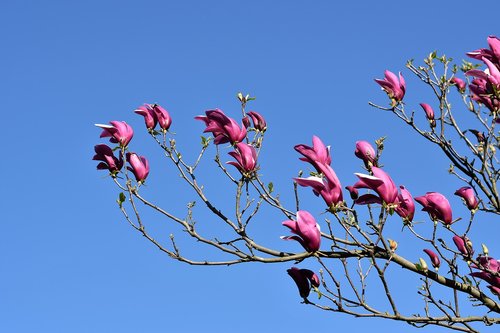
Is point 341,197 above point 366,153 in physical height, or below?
below

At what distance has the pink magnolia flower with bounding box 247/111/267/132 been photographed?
4043 mm

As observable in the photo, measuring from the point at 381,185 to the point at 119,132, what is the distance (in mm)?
1616

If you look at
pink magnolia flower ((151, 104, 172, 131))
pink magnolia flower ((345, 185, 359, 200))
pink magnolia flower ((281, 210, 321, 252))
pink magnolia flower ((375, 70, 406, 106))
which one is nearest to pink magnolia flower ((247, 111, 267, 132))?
pink magnolia flower ((151, 104, 172, 131))

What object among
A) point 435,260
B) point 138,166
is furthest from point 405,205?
point 138,166

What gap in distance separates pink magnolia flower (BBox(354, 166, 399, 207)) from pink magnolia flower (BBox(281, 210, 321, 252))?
0.26m

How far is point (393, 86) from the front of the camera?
434 cm

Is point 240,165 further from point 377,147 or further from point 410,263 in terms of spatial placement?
point 410,263

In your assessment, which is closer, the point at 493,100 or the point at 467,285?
the point at 467,285

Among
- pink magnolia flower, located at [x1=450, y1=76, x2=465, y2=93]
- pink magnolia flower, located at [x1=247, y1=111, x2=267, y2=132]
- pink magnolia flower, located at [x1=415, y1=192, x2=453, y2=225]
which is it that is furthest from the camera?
pink magnolia flower, located at [x1=450, y1=76, x2=465, y2=93]

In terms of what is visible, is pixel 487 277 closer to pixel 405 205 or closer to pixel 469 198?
pixel 469 198

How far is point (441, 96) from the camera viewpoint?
4809mm

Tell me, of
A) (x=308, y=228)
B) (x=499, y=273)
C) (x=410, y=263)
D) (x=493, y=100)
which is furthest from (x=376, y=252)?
(x=493, y=100)

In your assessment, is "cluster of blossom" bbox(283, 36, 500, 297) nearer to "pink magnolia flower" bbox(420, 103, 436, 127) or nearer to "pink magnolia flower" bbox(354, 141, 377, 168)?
"pink magnolia flower" bbox(354, 141, 377, 168)

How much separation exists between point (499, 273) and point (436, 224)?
20.6 inches
